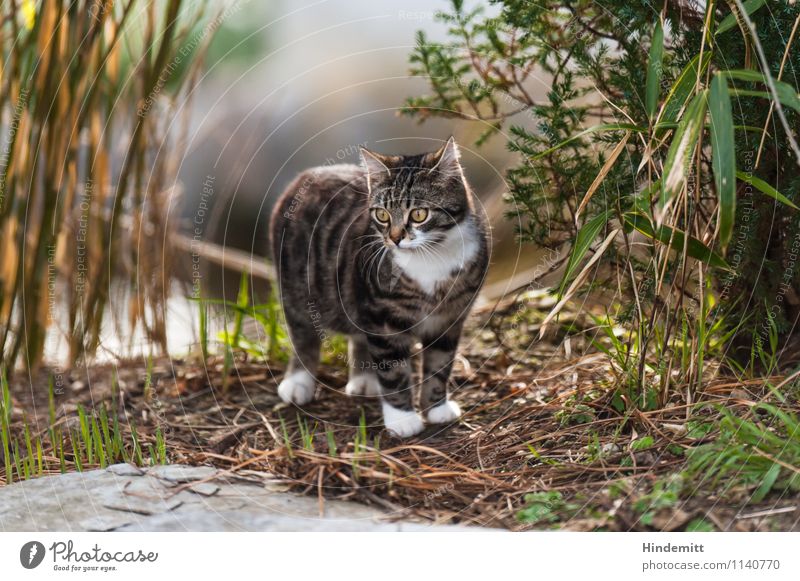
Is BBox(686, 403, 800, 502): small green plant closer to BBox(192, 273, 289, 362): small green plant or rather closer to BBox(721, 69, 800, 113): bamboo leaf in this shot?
BBox(721, 69, 800, 113): bamboo leaf

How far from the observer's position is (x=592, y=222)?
5.49ft

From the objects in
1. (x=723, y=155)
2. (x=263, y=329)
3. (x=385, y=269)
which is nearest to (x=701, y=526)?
(x=723, y=155)

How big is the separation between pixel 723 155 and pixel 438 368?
1.03 metres

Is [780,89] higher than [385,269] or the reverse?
higher

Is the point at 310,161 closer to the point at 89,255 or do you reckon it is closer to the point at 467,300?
the point at 89,255

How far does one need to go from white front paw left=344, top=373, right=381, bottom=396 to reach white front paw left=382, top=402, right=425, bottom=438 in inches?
9.5

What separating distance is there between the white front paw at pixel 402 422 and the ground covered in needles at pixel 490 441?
3cm

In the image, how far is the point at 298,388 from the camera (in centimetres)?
225

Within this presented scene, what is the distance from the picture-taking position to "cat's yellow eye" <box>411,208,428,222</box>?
6.40ft

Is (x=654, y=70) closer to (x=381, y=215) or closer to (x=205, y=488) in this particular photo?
(x=381, y=215)

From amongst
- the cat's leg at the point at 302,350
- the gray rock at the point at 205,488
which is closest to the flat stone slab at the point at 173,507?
the gray rock at the point at 205,488

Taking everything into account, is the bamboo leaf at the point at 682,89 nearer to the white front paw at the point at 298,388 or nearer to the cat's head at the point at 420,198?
the cat's head at the point at 420,198
